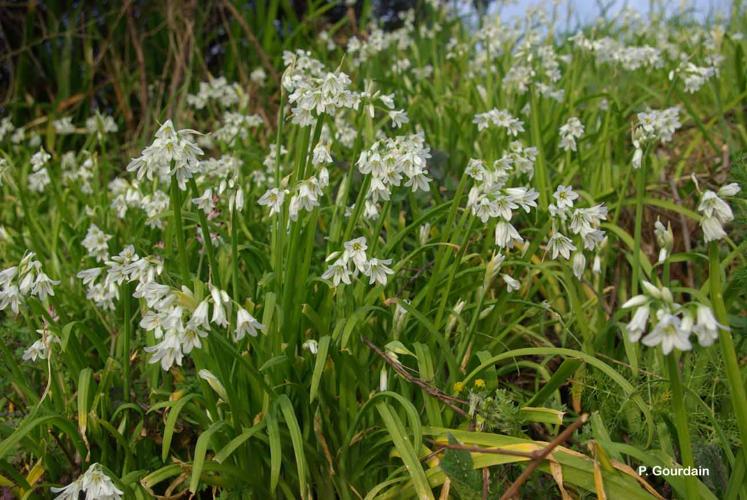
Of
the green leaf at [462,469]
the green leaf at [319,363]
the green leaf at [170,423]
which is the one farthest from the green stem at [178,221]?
the green leaf at [462,469]

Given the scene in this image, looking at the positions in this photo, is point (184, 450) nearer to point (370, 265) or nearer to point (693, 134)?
point (370, 265)

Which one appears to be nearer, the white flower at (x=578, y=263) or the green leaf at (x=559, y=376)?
the green leaf at (x=559, y=376)

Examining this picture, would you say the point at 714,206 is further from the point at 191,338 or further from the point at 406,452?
the point at 191,338

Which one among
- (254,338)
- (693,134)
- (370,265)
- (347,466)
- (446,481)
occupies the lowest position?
(693,134)

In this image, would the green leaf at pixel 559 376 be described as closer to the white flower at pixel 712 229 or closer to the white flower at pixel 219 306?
the white flower at pixel 712 229

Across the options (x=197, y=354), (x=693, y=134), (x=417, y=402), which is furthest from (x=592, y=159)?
(x=197, y=354)

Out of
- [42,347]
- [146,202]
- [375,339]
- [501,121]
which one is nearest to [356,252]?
[375,339]
